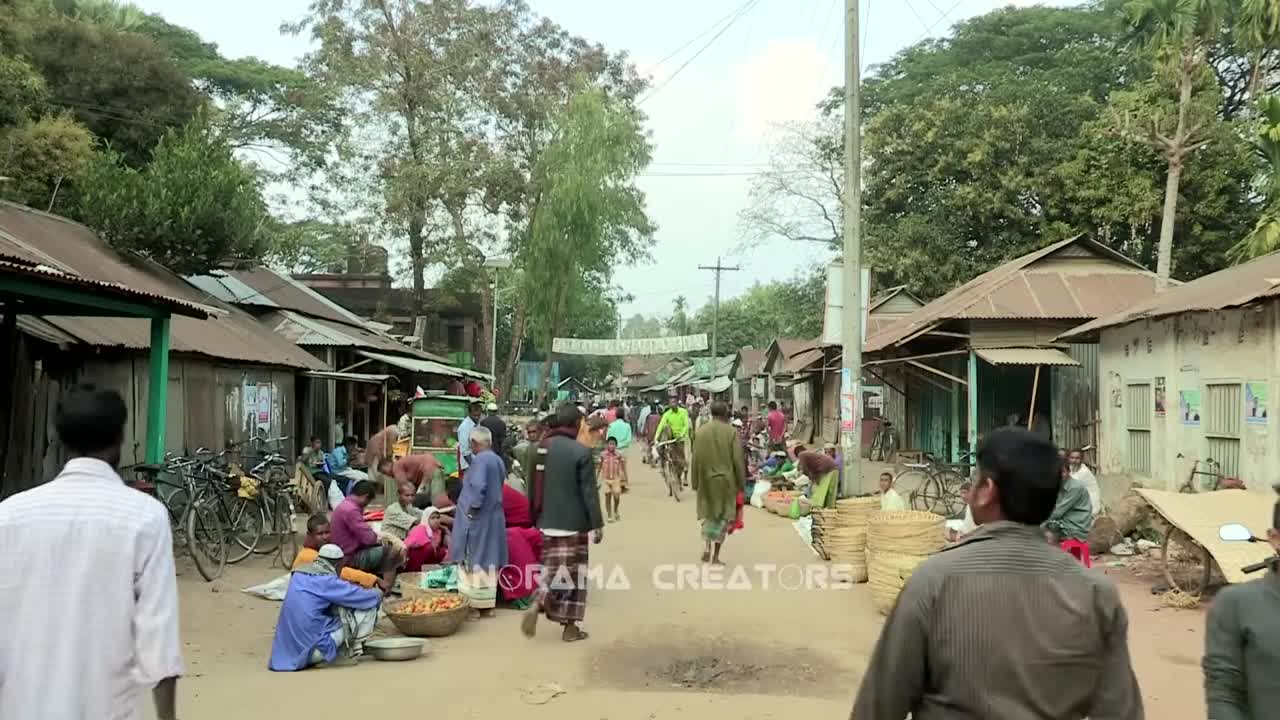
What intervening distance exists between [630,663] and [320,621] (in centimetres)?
218

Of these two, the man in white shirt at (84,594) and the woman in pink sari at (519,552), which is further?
the woman in pink sari at (519,552)

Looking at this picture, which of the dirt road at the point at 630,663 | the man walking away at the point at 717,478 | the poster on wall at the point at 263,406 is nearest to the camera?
the dirt road at the point at 630,663

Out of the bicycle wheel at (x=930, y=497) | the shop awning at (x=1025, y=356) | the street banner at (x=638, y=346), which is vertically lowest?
the bicycle wheel at (x=930, y=497)

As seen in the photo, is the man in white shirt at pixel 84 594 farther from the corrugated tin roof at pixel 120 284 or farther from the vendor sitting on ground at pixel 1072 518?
the corrugated tin roof at pixel 120 284

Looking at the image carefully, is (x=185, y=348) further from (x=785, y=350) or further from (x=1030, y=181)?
(x=785, y=350)

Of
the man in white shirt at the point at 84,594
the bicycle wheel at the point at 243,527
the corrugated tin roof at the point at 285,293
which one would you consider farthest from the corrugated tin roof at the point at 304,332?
the man in white shirt at the point at 84,594

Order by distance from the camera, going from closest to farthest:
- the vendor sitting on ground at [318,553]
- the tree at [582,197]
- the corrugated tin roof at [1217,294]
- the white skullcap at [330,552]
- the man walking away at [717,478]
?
the white skullcap at [330,552]
the vendor sitting on ground at [318,553]
the corrugated tin roof at [1217,294]
the man walking away at [717,478]
the tree at [582,197]

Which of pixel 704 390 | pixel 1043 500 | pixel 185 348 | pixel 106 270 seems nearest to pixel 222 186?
pixel 106 270

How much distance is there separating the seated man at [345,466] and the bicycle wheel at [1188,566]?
31.8 ft

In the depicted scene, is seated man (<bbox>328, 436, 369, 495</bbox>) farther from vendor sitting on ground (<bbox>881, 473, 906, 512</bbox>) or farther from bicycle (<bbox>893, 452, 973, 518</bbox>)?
bicycle (<bbox>893, 452, 973, 518</bbox>)

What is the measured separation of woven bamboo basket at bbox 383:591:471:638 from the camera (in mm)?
7980

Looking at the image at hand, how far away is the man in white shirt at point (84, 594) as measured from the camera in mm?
3010

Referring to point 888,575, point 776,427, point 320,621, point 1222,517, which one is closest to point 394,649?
point 320,621

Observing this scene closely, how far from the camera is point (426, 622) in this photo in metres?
7.99
